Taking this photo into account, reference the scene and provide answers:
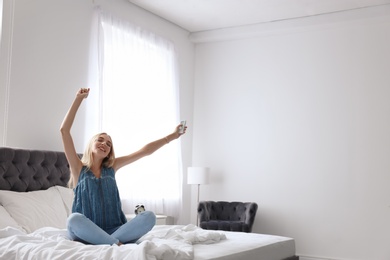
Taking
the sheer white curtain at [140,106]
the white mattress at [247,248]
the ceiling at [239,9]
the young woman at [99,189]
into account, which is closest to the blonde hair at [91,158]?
the young woman at [99,189]

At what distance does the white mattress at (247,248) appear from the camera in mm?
3248

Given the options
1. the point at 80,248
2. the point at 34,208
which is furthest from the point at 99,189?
the point at 34,208

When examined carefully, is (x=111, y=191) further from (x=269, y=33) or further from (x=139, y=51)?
(x=269, y=33)

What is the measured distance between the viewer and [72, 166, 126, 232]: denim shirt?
3572 mm

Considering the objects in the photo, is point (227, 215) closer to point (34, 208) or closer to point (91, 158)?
point (34, 208)

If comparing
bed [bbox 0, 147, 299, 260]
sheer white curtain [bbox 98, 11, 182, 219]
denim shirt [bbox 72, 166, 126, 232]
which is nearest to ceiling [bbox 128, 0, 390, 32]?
sheer white curtain [bbox 98, 11, 182, 219]

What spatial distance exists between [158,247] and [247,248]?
0.96 m

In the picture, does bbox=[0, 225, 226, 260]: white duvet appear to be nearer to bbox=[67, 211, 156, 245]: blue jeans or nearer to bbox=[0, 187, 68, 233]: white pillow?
bbox=[67, 211, 156, 245]: blue jeans

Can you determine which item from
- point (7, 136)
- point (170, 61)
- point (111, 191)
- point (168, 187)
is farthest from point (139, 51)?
point (111, 191)

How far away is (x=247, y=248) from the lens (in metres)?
3.61

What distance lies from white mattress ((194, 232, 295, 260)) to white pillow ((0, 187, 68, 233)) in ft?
4.70

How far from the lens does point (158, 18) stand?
274 inches

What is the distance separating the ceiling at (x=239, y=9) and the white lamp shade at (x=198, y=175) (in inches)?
80.7

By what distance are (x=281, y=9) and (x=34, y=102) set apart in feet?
10.8
